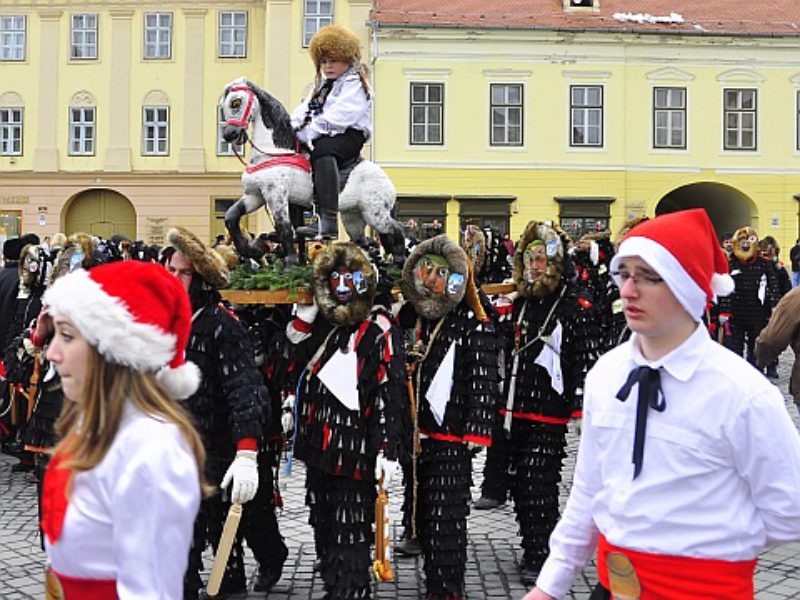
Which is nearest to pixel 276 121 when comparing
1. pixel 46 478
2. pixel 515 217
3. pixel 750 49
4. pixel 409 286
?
pixel 409 286

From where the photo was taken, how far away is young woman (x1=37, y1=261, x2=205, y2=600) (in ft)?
7.22

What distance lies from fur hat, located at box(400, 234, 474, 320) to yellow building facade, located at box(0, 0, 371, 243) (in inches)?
1028

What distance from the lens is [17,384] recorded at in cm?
834

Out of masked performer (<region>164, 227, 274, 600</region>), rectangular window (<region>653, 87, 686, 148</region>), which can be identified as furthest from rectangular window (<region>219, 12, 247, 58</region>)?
masked performer (<region>164, 227, 274, 600</region>)

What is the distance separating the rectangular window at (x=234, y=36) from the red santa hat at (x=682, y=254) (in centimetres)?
2974

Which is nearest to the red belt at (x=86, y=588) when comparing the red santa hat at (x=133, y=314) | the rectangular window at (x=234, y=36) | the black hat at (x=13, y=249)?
the red santa hat at (x=133, y=314)

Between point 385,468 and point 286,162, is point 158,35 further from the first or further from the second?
point 385,468

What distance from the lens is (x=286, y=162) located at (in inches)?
230

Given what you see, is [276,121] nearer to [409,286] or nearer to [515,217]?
[409,286]

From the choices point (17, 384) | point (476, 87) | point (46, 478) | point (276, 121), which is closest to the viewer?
point (46, 478)

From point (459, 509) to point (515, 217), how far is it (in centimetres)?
2419

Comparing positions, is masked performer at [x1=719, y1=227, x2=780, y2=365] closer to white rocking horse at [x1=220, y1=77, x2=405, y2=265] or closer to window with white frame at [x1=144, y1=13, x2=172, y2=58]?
white rocking horse at [x1=220, y1=77, x2=405, y2=265]

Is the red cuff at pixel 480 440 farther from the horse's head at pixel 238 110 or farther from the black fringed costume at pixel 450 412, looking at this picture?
the horse's head at pixel 238 110

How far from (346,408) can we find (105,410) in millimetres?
2580
